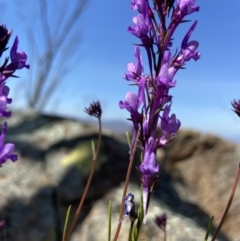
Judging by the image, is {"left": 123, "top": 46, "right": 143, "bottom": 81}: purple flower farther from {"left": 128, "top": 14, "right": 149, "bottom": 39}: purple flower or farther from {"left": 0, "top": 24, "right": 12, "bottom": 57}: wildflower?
{"left": 0, "top": 24, "right": 12, "bottom": 57}: wildflower

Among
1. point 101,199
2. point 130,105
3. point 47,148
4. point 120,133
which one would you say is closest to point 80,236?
point 101,199

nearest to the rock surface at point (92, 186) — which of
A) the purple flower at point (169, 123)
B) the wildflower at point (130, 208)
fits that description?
the wildflower at point (130, 208)

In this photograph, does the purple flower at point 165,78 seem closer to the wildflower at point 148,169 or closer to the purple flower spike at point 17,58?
the wildflower at point 148,169

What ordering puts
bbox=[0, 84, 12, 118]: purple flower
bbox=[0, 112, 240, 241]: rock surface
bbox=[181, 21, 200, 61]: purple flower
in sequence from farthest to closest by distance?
bbox=[0, 112, 240, 241]: rock surface → bbox=[181, 21, 200, 61]: purple flower → bbox=[0, 84, 12, 118]: purple flower

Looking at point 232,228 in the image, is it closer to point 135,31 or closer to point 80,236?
point 80,236

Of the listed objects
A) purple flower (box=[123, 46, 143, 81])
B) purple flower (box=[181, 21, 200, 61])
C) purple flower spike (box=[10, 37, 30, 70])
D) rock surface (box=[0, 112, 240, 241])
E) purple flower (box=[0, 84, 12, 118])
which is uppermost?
purple flower (box=[181, 21, 200, 61])

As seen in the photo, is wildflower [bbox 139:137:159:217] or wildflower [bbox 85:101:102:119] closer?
wildflower [bbox 139:137:159:217]

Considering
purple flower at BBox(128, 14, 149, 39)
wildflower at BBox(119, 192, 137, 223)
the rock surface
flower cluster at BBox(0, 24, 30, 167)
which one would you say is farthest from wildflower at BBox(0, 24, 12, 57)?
the rock surface
